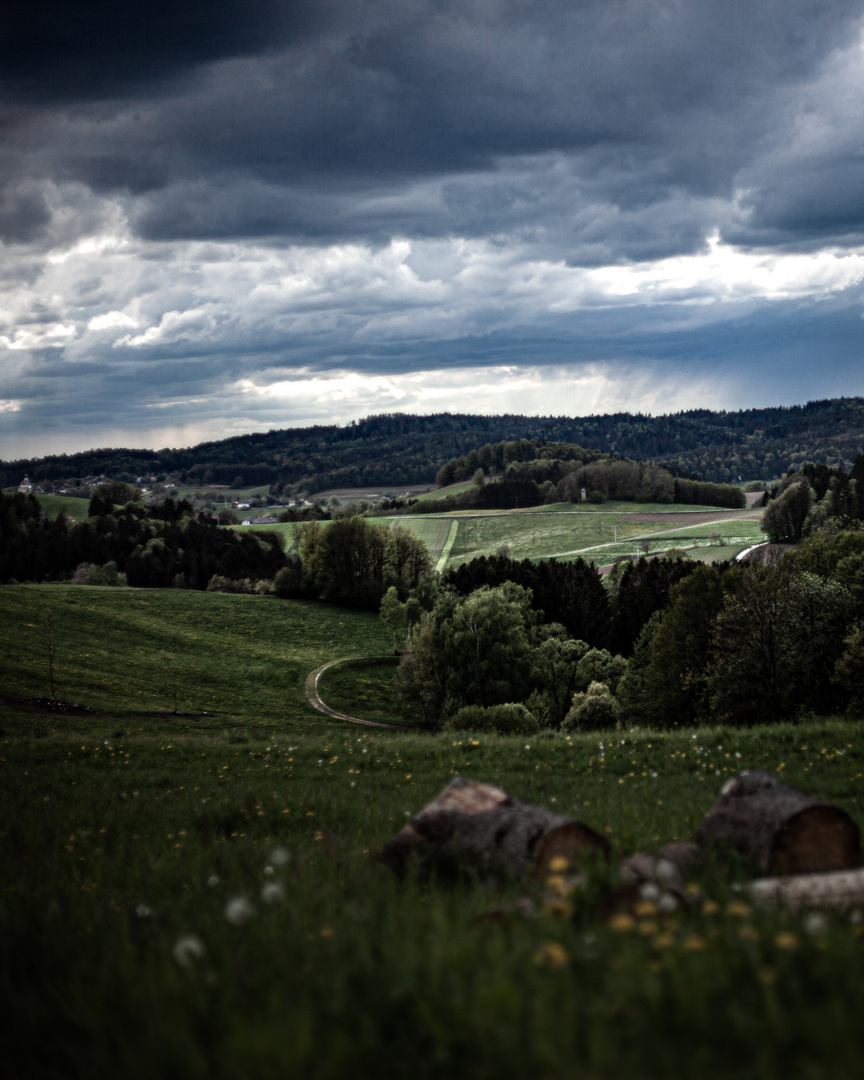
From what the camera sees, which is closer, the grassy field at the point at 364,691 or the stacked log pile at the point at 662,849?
the stacked log pile at the point at 662,849

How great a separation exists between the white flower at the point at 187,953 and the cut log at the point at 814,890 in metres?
3.49

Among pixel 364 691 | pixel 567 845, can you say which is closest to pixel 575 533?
pixel 364 691

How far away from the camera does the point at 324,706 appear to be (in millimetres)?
67250

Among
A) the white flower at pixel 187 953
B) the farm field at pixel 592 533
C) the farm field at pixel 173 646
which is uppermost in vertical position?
the white flower at pixel 187 953

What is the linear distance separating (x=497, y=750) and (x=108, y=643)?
212 feet

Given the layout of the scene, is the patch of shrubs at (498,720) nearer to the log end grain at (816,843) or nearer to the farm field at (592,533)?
the log end grain at (816,843)

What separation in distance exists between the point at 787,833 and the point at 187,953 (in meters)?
4.72

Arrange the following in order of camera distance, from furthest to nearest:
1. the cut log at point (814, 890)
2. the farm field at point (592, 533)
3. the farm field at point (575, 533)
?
the farm field at point (592, 533) < the farm field at point (575, 533) < the cut log at point (814, 890)

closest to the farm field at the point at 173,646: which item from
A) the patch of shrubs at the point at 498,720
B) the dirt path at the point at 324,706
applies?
the dirt path at the point at 324,706

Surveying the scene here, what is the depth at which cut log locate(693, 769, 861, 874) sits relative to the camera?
6.09 m

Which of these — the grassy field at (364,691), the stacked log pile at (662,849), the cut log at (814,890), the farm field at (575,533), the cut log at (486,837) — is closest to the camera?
the cut log at (814,890)

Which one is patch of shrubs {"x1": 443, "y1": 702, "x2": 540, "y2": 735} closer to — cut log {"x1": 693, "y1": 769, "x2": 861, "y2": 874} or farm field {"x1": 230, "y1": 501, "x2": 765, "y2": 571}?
cut log {"x1": 693, "y1": 769, "x2": 861, "y2": 874}

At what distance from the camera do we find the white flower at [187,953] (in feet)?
13.6

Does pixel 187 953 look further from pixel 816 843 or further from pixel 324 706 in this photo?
pixel 324 706
